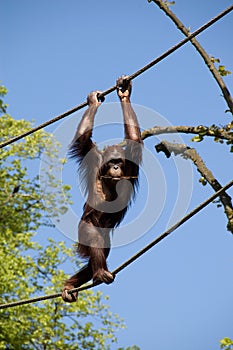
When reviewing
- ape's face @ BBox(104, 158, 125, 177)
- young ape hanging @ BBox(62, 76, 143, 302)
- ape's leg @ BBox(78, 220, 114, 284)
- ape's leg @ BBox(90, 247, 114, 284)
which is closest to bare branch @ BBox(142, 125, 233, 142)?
young ape hanging @ BBox(62, 76, 143, 302)

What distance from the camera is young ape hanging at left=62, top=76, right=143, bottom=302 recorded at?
6160 millimetres

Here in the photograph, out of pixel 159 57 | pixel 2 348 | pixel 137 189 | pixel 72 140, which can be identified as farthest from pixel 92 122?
pixel 2 348

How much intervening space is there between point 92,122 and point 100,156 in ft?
1.14

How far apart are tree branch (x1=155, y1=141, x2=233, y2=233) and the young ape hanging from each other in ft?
7.61

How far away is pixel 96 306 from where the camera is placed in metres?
16.3

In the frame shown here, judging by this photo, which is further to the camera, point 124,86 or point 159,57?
point 124,86

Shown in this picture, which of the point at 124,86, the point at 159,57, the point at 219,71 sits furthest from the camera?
the point at 219,71

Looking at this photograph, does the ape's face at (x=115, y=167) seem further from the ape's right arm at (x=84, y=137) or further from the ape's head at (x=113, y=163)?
the ape's right arm at (x=84, y=137)

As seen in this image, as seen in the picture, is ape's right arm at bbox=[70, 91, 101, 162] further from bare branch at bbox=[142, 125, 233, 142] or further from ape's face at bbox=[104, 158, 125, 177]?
bare branch at bbox=[142, 125, 233, 142]

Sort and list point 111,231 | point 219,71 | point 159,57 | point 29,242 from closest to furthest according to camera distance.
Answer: point 159,57, point 111,231, point 219,71, point 29,242

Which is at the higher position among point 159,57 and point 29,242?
point 29,242

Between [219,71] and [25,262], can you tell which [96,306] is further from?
[219,71]

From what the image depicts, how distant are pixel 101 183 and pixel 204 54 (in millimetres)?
3291

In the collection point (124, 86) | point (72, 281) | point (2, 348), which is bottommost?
point (72, 281)
